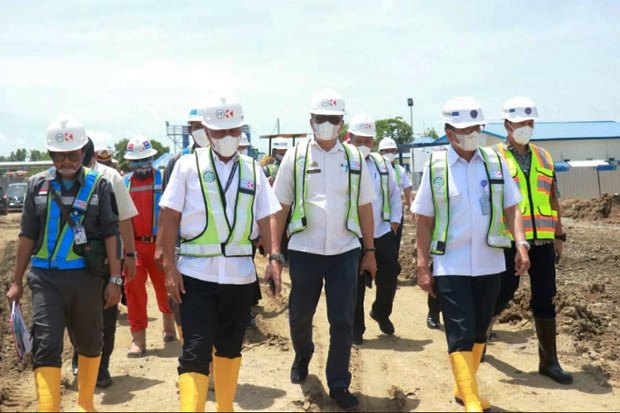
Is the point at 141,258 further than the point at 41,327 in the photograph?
Yes

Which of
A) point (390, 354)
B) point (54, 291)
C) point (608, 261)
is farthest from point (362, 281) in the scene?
point (608, 261)

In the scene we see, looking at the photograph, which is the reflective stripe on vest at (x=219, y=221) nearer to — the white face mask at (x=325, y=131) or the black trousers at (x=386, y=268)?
the white face mask at (x=325, y=131)

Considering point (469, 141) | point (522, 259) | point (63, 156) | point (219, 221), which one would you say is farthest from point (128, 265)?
point (522, 259)

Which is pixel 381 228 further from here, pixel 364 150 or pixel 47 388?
pixel 47 388

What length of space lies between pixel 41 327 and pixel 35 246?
1.93ft

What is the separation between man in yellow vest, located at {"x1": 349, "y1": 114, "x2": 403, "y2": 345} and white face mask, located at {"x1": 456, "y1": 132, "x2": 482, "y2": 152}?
2473mm

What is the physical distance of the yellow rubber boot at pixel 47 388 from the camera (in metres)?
4.87

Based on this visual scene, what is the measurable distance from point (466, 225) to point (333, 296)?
1.19 m

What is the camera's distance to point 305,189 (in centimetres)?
601

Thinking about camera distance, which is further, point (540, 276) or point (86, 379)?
point (540, 276)

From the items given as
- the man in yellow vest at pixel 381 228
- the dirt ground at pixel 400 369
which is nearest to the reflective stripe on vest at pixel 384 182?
the man in yellow vest at pixel 381 228

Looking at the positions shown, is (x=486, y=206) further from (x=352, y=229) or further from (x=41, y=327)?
(x=41, y=327)

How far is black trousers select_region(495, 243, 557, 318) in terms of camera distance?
655 centimetres

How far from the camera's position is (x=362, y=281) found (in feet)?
26.6
